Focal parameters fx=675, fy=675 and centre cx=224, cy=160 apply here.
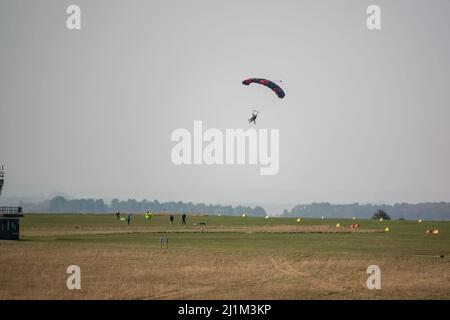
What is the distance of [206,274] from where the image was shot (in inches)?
2112

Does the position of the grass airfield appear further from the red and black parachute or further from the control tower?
the red and black parachute

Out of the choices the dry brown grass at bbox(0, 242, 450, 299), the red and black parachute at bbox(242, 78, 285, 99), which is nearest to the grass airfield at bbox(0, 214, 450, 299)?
the dry brown grass at bbox(0, 242, 450, 299)

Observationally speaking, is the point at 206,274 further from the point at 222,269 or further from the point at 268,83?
the point at 268,83

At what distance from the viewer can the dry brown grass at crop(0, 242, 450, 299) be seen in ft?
153

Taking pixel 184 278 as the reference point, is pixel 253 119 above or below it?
above

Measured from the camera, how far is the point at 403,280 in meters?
52.0

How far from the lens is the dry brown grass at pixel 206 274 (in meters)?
46.8

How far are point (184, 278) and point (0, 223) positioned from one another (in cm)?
3064
